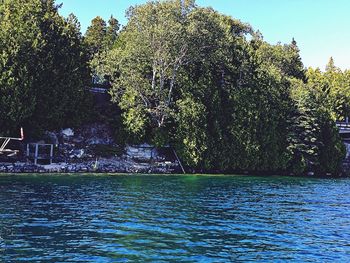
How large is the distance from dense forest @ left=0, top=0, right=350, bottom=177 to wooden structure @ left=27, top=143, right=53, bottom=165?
221 cm

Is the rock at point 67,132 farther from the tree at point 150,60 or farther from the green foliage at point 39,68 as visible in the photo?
the tree at point 150,60

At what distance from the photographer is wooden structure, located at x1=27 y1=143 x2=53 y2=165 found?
1918 inches

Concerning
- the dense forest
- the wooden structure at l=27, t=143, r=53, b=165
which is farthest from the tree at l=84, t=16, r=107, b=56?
the wooden structure at l=27, t=143, r=53, b=165

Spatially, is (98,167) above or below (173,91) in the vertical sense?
below

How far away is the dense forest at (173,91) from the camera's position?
1983 inches

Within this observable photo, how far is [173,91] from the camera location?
59750 mm

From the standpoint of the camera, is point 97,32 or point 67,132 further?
point 97,32

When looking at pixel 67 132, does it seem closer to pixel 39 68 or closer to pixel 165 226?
pixel 39 68

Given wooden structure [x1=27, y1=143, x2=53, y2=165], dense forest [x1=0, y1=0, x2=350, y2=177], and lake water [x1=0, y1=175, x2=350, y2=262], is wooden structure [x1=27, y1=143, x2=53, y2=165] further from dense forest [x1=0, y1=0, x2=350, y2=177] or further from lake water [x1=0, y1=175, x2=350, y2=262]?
lake water [x1=0, y1=175, x2=350, y2=262]

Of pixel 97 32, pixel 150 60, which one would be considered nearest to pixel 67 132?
pixel 150 60

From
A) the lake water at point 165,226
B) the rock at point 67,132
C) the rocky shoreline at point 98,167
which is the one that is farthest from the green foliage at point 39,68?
the lake water at point 165,226

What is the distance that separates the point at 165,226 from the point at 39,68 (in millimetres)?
37101

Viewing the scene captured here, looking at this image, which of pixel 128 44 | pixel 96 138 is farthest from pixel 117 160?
pixel 128 44

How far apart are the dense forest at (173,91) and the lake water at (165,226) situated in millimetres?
20989
